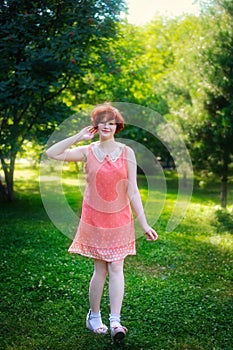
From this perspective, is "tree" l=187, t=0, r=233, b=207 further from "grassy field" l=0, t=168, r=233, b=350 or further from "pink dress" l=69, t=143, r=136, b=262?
"pink dress" l=69, t=143, r=136, b=262

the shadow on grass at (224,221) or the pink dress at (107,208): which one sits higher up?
the pink dress at (107,208)

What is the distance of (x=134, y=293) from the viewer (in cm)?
513

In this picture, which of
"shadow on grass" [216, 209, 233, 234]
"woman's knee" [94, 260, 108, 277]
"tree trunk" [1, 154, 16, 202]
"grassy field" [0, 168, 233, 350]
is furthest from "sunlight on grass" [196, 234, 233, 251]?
"tree trunk" [1, 154, 16, 202]

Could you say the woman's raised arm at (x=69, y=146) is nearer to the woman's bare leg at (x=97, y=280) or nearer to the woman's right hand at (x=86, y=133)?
the woman's right hand at (x=86, y=133)

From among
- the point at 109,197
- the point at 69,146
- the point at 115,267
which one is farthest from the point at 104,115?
the point at 115,267

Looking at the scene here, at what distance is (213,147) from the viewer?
11.3 m

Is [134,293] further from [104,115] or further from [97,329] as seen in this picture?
[104,115]

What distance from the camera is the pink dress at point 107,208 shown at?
3748mm

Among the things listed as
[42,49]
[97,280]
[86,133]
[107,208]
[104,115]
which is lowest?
[97,280]

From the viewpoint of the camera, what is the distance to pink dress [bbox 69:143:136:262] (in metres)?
3.75

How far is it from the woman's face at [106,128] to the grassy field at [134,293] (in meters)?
1.76

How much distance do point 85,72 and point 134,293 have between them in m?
5.81

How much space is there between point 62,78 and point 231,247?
209 inches

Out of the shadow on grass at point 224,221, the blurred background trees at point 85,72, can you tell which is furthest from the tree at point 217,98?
the shadow on grass at point 224,221
